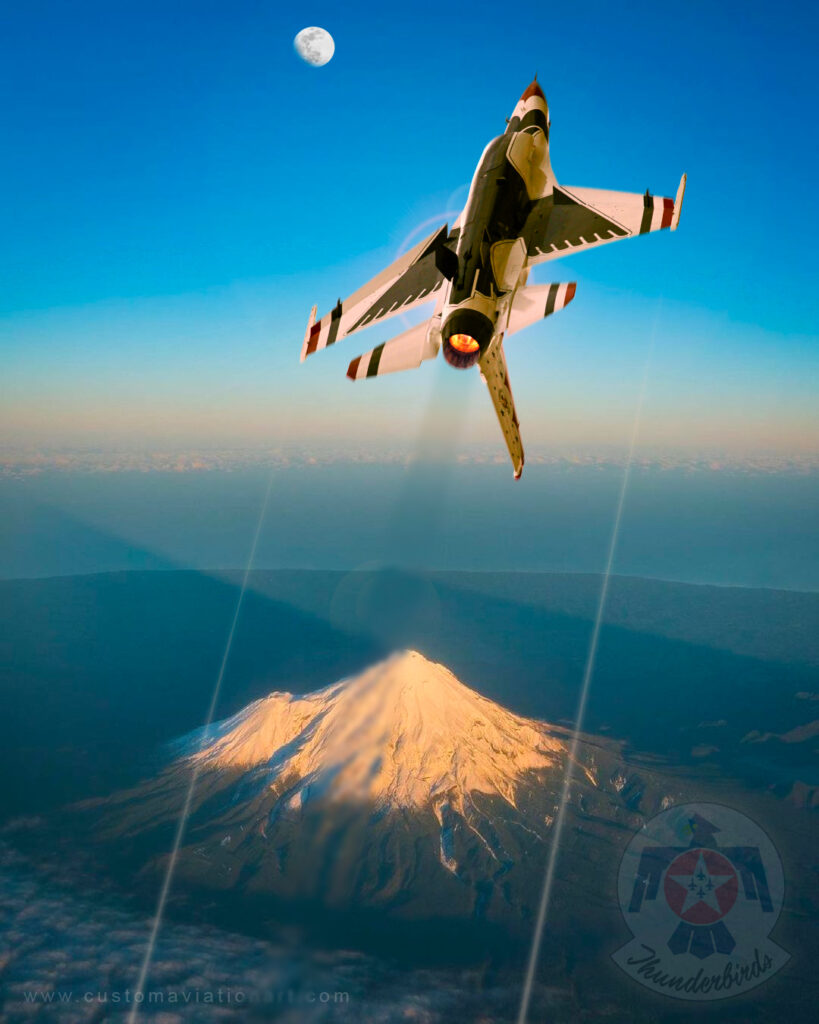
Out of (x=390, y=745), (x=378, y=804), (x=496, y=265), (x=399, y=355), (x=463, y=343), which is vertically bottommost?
(x=378, y=804)

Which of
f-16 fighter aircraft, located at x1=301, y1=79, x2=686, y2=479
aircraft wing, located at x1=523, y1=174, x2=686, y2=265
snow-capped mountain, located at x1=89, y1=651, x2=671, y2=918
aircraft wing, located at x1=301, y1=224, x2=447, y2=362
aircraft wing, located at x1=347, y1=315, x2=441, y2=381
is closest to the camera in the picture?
f-16 fighter aircraft, located at x1=301, y1=79, x2=686, y2=479

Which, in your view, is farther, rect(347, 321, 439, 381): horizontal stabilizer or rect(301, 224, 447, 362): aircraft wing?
rect(301, 224, 447, 362): aircraft wing

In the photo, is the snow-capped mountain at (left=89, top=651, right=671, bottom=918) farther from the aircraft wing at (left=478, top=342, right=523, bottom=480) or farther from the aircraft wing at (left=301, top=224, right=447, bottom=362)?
the aircraft wing at (left=478, top=342, right=523, bottom=480)

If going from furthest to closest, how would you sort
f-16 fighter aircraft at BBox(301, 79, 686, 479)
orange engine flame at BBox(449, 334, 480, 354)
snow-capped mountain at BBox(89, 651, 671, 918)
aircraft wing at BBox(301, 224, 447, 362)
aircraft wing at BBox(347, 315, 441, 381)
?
snow-capped mountain at BBox(89, 651, 671, 918) → aircraft wing at BBox(301, 224, 447, 362) → aircraft wing at BBox(347, 315, 441, 381) → f-16 fighter aircraft at BBox(301, 79, 686, 479) → orange engine flame at BBox(449, 334, 480, 354)

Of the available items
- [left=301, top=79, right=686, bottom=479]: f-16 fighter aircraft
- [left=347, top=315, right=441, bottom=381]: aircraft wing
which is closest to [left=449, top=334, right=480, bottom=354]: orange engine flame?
[left=301, top=79, right=686, bottom=479]: f-16 fighter aircraft

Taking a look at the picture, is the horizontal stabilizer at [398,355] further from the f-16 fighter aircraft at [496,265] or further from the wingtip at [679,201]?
the wingtip at [679,201]

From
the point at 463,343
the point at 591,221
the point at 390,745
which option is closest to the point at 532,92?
the point at 591,221

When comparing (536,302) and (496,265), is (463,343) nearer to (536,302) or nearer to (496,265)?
(496,265)

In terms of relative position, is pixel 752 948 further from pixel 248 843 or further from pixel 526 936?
pixel 248 843
